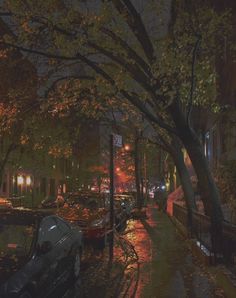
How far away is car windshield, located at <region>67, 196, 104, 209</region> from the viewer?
1863cm

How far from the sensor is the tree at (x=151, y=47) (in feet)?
40.9

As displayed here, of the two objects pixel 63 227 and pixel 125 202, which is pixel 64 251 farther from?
pixel 125 202

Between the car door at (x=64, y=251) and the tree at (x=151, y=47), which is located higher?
the tree at (x=151, y=47)

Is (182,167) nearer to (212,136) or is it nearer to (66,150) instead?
(66,150)

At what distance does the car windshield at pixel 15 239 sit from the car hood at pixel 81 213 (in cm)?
800

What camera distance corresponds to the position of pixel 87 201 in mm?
19109

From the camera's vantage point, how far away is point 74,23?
13164mm

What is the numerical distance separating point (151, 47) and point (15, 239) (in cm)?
696

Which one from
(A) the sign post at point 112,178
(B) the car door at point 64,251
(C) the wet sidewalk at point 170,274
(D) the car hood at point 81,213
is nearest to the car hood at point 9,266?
(B) the car door at point 64,251

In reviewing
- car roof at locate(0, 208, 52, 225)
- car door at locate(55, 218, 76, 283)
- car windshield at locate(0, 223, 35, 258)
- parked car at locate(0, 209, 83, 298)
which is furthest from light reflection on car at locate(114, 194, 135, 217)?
car windshield at locate(0, 223, 35, 258)

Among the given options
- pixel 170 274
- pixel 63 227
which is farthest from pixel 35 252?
pixel 170 274

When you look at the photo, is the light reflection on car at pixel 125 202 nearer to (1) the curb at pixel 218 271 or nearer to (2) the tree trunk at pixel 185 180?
(2) the tree trunk at pixel 185 180

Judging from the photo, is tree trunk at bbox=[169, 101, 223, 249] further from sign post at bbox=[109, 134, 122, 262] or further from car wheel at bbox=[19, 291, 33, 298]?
car wheel at bbox=[19, 291, 33, 298]

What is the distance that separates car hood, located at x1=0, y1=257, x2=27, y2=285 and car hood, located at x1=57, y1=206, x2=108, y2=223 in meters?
9.13
